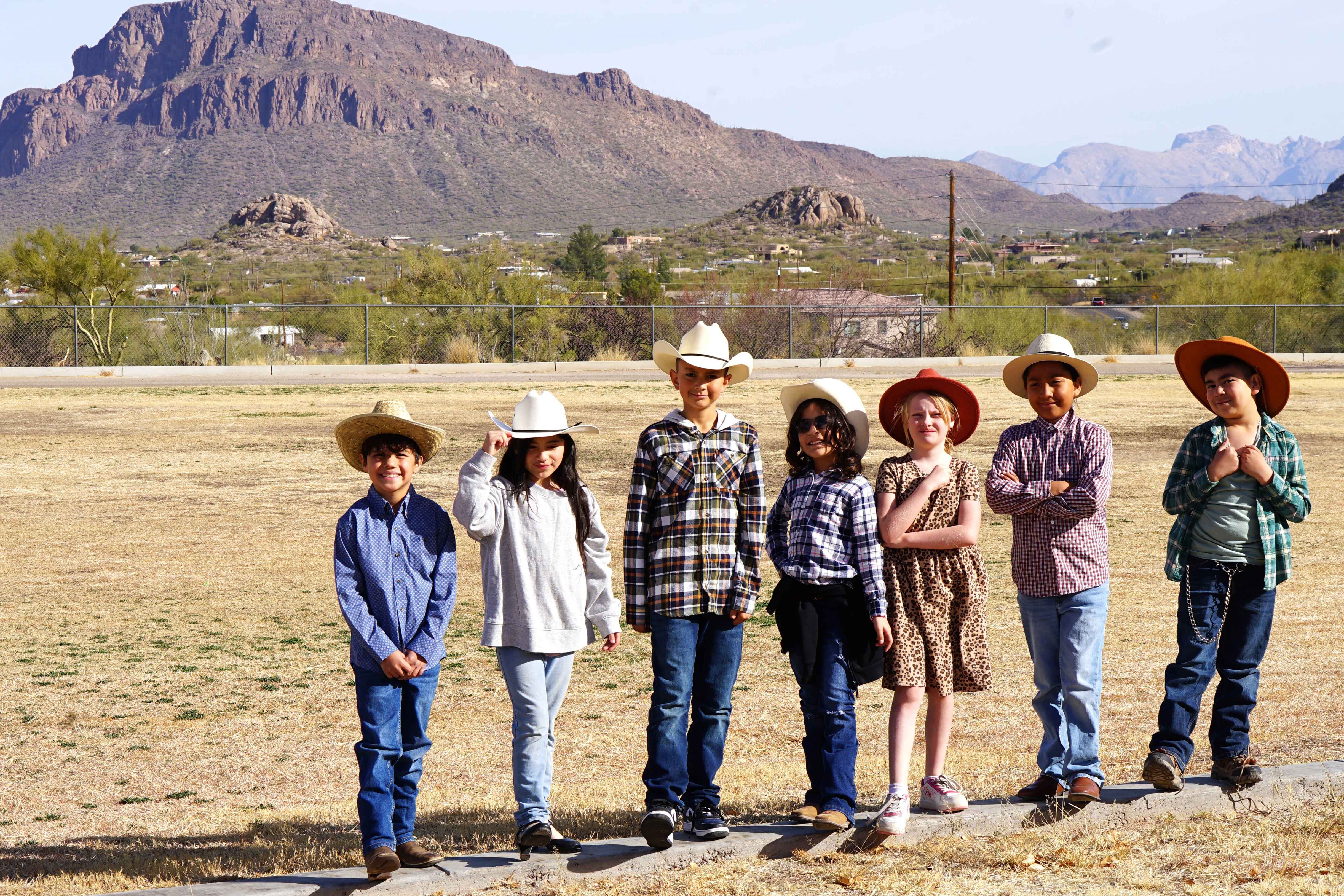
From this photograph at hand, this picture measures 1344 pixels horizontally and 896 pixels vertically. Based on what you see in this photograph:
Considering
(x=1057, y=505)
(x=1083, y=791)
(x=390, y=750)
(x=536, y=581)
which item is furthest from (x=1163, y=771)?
(x=390, y=750)

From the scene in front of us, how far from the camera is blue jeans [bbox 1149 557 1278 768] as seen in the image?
5.39m

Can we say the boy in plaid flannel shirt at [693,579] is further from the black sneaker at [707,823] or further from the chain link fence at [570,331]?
the chain link fence at [570,331]

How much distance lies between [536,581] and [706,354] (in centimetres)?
111

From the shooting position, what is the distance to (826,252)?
106 metres

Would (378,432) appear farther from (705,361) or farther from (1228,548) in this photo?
(1228,548)

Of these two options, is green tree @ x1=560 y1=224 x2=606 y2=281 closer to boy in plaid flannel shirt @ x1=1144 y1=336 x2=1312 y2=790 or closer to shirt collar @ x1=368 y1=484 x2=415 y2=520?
boy in plaid flannel shirt @ x1=1144 y1=336 x2=1312 y2=790

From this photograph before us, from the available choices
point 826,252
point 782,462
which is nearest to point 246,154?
point 826,252

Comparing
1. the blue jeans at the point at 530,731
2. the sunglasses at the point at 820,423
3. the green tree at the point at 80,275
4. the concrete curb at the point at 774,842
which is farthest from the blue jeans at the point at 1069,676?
the green tree at the point at 80,275

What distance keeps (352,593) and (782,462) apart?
13717mm

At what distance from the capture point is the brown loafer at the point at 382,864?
178 inches

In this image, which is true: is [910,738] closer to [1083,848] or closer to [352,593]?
[1083,848]

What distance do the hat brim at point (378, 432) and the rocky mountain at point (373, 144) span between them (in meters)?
113

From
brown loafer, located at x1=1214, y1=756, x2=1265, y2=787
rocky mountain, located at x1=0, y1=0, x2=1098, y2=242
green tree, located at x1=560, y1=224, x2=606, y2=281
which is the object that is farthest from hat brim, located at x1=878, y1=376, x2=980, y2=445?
rocky mountain, located at x1=0, y1=0, x2=1098, y2=242

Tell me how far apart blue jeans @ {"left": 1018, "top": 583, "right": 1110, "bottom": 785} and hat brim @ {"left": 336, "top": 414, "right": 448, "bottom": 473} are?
8.14ft
